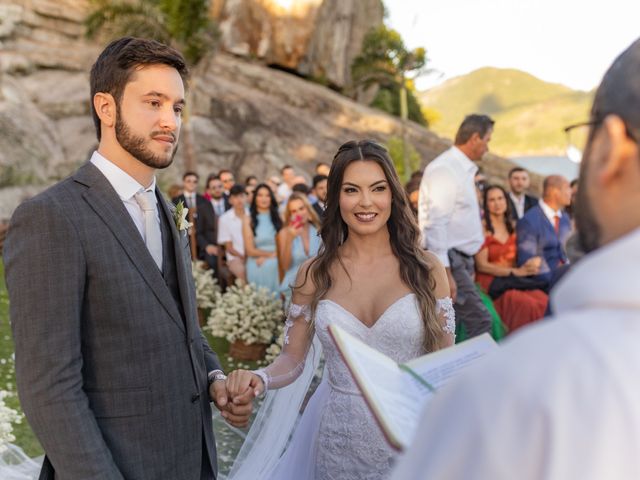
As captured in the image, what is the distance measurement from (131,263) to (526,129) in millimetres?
182339

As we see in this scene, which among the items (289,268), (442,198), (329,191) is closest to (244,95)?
(289,268)

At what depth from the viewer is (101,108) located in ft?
7.45

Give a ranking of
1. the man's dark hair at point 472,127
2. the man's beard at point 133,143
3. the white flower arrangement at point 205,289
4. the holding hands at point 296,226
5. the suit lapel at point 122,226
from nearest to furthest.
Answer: the suit lapel at point 122,226, the man's beard at point 133,143, the man's dark hair at point 472,127, the holding hands at point 296,226, the white flower arrangement at point 205,289

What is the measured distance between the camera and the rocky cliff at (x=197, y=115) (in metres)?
19.9

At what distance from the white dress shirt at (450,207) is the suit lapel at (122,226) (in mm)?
4131

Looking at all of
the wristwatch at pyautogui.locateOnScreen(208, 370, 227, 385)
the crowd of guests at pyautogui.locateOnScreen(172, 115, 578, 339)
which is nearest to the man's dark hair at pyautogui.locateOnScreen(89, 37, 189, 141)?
the wristwatch at pyautogui.locateOnScreen(208, 370, 227, 385)

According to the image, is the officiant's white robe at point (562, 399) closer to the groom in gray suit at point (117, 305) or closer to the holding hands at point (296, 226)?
the groom in gray suit at point (117, 305)

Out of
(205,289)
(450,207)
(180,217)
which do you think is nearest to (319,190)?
(205,289)

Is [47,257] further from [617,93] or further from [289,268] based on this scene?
[289,268]

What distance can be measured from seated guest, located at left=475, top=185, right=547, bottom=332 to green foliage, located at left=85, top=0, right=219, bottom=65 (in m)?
12.6

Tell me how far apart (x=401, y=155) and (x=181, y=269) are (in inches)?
917

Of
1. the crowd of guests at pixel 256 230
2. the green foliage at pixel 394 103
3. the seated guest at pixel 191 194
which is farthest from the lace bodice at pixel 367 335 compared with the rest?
the green foliage at pixel 394 103

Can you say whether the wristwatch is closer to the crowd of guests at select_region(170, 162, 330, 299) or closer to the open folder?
the open folder

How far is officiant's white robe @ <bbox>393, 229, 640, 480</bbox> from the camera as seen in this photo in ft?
2.38
